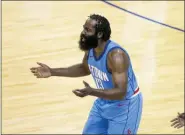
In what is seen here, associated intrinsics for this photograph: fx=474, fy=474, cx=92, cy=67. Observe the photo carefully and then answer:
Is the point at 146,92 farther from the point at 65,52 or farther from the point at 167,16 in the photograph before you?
the point at 167,16

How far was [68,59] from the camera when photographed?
7.20 metres

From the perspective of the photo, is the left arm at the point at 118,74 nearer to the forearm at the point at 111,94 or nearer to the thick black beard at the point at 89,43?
the forearm at the point at 111,94

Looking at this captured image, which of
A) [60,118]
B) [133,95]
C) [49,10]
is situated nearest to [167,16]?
[49,10]

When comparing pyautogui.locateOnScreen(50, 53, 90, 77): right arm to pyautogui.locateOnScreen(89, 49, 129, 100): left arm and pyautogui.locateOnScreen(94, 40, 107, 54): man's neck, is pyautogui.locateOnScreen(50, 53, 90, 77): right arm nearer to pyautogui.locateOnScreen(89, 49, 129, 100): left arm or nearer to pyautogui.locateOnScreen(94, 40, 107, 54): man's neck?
pyautogui.locateOnScreen(94, 40, 107, 54): man's neck

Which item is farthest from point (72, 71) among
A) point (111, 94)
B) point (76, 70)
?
point (111, 94)

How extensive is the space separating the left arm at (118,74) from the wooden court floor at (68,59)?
207cm

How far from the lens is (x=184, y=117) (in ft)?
12.0

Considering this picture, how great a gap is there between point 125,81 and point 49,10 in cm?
588

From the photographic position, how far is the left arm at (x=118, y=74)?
339 centimetres

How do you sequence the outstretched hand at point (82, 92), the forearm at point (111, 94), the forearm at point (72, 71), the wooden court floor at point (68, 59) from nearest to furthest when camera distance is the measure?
the outstretched hand at point (82, 92) < the forearm at point (111, 94) < the forearm at point (72, 71) < the wooden court floor at point (68, 59)

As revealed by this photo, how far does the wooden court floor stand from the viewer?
18.7ft

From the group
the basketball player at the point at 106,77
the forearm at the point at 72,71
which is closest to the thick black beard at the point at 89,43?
the basketball player at the point at 106,77

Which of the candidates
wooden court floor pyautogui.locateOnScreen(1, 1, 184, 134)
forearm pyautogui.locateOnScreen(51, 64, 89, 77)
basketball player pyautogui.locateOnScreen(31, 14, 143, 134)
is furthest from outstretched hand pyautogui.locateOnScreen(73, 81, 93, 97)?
wooden court floor pyautogui.locateOnScreen(1, 1, 184, 134)

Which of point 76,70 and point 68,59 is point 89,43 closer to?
point 76,70
